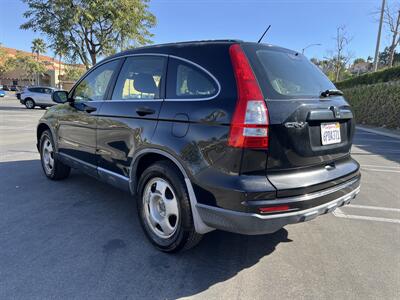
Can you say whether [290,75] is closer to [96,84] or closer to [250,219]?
[250,219]

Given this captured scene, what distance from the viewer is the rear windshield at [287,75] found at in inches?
94.8

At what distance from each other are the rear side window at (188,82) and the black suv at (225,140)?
0.03ft

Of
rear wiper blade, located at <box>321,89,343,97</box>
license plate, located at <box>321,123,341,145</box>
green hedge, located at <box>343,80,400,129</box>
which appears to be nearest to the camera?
license plate, located at <box>321,123,341,145</box>

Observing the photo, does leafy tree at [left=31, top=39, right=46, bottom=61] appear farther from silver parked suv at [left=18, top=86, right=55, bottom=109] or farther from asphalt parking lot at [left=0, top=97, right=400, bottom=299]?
asphalt parking lot at [left=0, top=97, right=400, bottom=299]

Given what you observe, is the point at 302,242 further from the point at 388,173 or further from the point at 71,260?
the point at 388,173

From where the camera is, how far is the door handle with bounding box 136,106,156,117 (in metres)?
2.86

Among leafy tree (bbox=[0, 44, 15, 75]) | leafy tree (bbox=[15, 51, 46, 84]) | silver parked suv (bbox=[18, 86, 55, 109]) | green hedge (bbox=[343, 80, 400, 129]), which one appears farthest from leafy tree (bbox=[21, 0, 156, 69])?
leafy tree (bbox=[0, 44, 15, 75])

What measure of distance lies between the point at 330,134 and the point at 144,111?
5.53 ft

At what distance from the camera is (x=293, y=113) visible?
235 centimetres

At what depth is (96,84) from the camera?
13.0 ft

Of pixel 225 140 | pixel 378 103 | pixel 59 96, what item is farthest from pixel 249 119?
pixel 378 103

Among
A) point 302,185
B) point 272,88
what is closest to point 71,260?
point 302,185

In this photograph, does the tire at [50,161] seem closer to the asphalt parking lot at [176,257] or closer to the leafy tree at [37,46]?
the asphalt parking lot at [176,257]

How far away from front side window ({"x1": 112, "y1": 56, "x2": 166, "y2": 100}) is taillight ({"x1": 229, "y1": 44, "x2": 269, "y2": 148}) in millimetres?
961
